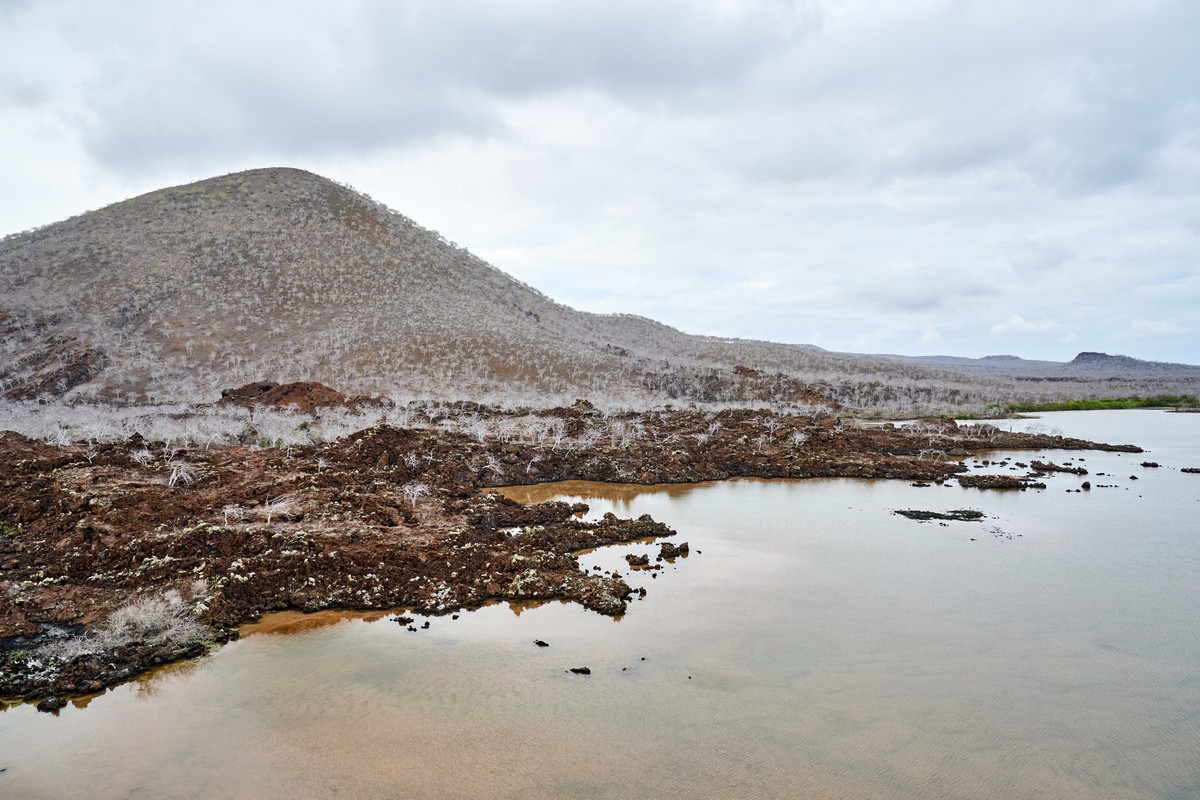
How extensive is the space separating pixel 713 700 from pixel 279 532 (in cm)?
794

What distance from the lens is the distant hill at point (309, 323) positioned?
39.9 m

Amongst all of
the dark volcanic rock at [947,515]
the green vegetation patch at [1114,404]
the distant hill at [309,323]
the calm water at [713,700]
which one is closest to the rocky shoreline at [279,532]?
the calm water at [713,700]

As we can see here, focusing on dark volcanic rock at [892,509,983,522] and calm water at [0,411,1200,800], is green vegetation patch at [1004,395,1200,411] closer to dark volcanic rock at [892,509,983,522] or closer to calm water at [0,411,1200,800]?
dark volcanic rock at [892,509,983,522]

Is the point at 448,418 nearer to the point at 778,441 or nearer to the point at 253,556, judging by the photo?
the point at 778,441

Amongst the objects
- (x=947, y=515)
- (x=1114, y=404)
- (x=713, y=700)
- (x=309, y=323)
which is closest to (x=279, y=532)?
(x=713, y=700)

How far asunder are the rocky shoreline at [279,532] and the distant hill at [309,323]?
1876cm

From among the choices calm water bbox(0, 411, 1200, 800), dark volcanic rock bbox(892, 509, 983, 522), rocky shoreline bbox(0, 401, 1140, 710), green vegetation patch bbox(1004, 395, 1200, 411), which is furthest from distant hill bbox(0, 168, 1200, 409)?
calm water bbox(0, 411, 1200, 800)

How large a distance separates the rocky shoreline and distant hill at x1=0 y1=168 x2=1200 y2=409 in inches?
739

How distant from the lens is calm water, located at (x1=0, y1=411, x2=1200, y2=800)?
5.66 meters

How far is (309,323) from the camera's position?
47.6 m

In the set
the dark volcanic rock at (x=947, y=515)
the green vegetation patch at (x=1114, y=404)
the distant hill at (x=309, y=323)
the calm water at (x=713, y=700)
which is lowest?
the calm water at (x=713, y=700)

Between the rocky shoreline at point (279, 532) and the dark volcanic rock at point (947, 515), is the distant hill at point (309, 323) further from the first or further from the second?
the dark volcanic rock at point (947, 515)

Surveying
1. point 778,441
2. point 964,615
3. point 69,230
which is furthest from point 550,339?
point 964,615

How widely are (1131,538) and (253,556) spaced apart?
15.3 metres
